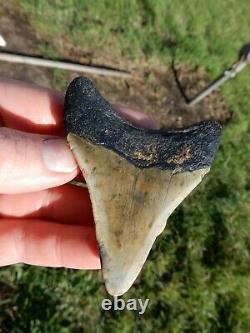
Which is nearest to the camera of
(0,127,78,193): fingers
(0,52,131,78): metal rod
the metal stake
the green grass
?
(0,127,78,193): fingers

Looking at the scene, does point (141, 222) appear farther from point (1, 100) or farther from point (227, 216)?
point (227, 216)

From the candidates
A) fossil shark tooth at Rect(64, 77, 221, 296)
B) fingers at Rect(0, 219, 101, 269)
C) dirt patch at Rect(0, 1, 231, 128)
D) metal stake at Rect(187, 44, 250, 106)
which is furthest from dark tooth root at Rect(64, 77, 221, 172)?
metal stake at Rect(187, 44, 250, 106)

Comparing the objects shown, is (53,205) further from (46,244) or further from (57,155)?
(57,155)

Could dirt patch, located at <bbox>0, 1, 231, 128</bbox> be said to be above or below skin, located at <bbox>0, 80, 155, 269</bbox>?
above

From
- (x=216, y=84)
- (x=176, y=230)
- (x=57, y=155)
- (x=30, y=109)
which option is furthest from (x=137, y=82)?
(x=57, y=155)

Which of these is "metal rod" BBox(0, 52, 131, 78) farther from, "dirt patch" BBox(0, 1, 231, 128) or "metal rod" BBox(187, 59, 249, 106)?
"metal rod" BBox(187, 59, 249, 106)

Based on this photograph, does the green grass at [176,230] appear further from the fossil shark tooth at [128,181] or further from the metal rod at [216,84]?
the fossil shark tooth at [128,181]

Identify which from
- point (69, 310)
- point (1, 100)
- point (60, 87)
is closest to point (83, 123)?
point (1, 100)
